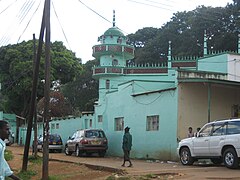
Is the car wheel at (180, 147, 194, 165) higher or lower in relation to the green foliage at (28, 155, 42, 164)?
higher

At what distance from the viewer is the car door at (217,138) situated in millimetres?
14438

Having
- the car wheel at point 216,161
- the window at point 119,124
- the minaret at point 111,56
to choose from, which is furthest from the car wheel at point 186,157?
the minaret at point 111,56

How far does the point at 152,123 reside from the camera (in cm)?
2116

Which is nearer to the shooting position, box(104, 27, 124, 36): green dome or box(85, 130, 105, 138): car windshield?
box(85, 130, 105, 138): car windshield

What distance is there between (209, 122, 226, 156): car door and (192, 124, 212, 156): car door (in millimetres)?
220

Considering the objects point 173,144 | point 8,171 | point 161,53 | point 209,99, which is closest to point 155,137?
point 173,144

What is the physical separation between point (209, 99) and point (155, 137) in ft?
10.7

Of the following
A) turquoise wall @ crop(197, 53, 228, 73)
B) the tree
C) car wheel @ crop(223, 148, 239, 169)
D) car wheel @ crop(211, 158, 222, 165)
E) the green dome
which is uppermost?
the green dome

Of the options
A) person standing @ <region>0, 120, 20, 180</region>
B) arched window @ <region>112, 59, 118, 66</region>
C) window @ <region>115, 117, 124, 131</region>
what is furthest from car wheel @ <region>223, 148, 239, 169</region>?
arched window @ <region>112, 59, 118, 66</region>

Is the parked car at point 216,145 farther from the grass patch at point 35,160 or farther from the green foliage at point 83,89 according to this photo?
the green foliage at point 83,89

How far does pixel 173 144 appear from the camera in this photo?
18938mm

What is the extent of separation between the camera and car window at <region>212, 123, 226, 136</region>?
1450 centimetres

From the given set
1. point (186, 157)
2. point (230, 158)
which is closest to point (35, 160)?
point (186, 157)

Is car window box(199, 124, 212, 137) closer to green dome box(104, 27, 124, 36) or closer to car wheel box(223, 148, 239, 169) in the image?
car wheel box(223, 148, 239, 169)
